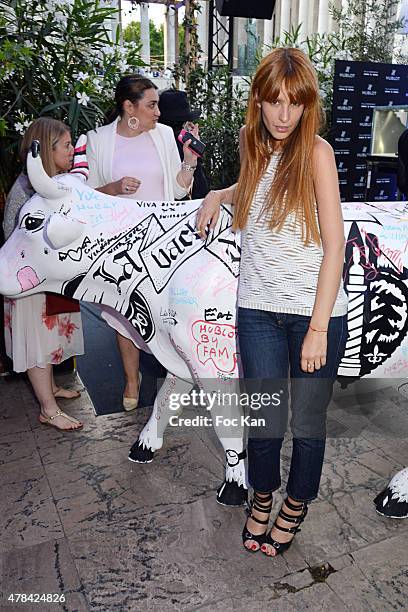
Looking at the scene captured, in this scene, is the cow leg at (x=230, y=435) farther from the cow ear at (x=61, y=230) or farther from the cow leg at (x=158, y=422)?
the cow ear at (x=61, y=230)

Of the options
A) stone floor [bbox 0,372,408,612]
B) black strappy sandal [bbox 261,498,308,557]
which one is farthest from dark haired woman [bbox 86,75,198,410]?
black strappy sandal [bbox 261,498,308,557]

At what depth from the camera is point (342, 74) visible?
6.73 m

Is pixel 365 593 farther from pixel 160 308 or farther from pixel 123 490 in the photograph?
pixel 160 308

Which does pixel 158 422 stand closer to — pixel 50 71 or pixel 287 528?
pixel 287 528

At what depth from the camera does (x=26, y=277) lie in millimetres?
2105

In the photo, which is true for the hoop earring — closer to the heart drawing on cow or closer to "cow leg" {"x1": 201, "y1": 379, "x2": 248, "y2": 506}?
the heart drawing on cow

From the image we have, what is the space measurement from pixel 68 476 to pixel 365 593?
121 cm

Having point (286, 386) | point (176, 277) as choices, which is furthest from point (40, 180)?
point (286, 386)

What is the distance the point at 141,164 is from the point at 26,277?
0.78 m

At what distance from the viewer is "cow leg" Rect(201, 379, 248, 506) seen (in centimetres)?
197

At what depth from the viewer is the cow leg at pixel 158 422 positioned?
233 cm

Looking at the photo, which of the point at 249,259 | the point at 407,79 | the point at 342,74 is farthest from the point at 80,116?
the point at 407,79

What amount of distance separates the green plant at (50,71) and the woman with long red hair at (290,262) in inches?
64.3

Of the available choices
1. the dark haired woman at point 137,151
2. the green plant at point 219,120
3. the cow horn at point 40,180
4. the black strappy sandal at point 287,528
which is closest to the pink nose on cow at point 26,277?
the cow horn at point 40,180
